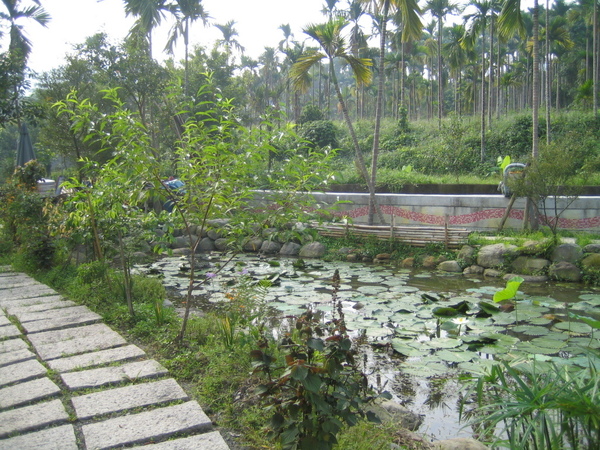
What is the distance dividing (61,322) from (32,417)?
183 cm

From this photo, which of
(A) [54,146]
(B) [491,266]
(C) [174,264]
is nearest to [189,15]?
(A) [54,146]

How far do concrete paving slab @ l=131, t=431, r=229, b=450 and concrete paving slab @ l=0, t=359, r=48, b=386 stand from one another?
1302mm

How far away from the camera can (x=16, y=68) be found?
23.7ft

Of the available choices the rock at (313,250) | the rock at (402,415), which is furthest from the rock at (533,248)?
the rock at (402,415)

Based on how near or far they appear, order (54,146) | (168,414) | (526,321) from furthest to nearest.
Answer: (54,146), (526,321), (168,414)

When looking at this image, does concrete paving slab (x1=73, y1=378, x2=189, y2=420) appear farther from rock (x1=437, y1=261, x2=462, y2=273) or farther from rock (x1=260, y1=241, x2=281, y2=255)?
rock (x1=260, y1=241, x2=281, y2=255)

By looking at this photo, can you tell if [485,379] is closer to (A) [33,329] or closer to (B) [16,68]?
(A) [33,329]

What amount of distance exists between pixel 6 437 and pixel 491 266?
25.6 ft

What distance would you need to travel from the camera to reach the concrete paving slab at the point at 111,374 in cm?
300

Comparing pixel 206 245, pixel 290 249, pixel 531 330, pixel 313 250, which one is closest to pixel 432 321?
pixel 531 330

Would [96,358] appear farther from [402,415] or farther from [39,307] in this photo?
[402,415]

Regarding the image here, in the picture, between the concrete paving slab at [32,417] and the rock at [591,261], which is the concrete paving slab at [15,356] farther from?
the rock at [591,261]

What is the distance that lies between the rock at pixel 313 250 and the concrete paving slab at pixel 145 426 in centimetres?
803

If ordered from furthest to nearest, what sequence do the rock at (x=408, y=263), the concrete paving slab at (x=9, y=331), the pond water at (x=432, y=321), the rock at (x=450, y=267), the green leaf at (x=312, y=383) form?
the rock at (x=408, y=263) → the rock at (x=450, y=267) → the pond water at (x=432, y=321) → the concrete paving slab at (x=9, y=331) → the green leaf at (x=312, y=383)
